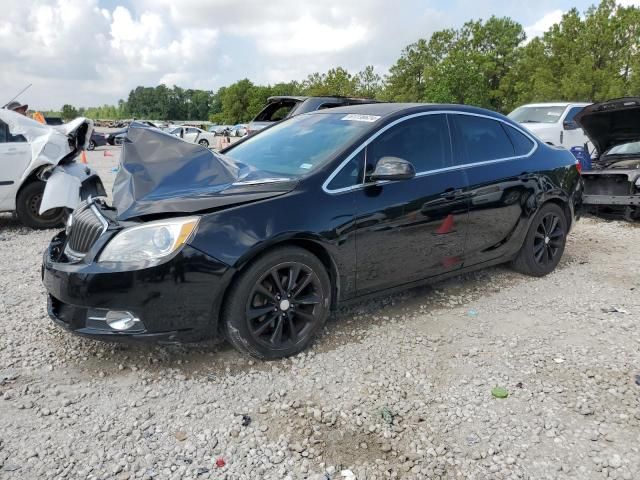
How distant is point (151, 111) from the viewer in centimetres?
12606

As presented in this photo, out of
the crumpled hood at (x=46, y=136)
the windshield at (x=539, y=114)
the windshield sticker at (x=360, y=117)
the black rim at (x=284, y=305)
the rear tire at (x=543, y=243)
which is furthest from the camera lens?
the windshield at (x=539, y=114)

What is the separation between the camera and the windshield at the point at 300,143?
3.61 meters

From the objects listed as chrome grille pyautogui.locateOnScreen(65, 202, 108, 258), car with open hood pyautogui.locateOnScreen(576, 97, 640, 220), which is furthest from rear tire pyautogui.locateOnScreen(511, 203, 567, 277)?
chrome grille pyautogui.locateOnScreen(65, 202, 108, 258)

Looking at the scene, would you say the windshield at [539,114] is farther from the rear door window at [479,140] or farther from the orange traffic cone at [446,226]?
the orange traffic cone at [446,226]

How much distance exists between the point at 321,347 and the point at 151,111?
13344 cm

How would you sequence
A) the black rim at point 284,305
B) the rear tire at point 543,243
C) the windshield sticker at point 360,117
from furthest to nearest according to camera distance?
the rear tire at point 543,243, the windshield sticker at point 360,117, the black rim at point 284,305

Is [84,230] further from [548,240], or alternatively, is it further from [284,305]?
[548,240]

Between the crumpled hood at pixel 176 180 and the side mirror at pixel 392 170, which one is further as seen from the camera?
the side mirror at pixel 392 170

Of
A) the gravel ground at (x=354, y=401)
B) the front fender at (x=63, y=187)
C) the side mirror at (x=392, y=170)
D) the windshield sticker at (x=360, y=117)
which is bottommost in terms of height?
the gravel ground at (x=354, y=401)

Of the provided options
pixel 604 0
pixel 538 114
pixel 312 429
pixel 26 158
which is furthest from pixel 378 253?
pixel 604 0

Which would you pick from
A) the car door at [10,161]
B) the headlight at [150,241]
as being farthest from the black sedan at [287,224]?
the car door at [10,161]

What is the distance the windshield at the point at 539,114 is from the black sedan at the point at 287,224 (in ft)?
23.4

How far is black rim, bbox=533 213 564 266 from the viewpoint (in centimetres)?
493

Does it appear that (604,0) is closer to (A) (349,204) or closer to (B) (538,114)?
(B) (538,114)
